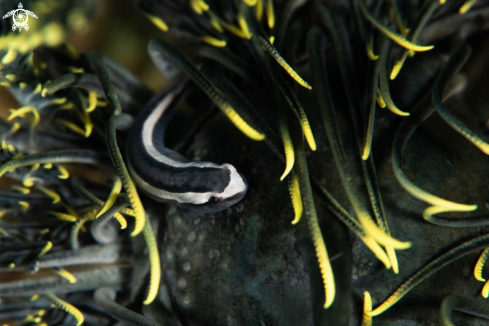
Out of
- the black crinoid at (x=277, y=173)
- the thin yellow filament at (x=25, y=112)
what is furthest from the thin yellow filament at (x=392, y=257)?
the thin yellow filament at (x=25, y=112)

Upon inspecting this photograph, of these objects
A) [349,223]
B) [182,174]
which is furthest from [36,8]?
[349,223]

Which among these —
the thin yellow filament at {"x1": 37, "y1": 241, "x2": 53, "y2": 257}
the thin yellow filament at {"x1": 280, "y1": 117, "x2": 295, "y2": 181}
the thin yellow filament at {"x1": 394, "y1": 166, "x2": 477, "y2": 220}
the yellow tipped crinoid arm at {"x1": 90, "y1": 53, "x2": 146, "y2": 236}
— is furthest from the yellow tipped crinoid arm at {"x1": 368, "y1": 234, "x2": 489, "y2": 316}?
the thin yellow filament at {"x1": 37, "y1": 241, "x2": 53, "y2": 257}

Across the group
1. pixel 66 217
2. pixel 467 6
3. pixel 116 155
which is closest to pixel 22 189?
pixel 66 217

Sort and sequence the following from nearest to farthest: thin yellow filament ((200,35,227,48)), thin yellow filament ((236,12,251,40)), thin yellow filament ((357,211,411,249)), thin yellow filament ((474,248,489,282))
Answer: thin yellow filament ((357,211,411,249)) < thin yellow filament ((474,248,489,282)) < thin yellow filament ((236,12,251,40)) < thin yellow filament ((200,35,227,48))

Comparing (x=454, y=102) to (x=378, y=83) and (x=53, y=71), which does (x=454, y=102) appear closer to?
(x=378, y=83)

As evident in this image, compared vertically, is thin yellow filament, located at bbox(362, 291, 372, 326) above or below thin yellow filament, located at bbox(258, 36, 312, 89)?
below

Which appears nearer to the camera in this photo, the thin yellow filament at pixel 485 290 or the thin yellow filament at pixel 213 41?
the thin yellow filament at pixel 485 290

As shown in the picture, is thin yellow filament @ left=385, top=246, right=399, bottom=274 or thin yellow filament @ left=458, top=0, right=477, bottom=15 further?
thin yellow filament @ left=458, top=0, right=477, bottom=15

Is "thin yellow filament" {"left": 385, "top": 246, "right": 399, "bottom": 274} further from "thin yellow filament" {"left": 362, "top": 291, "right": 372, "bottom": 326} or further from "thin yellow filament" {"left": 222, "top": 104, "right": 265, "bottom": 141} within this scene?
"thin yellow filament" {"left": 222, "top": 104, "right": 265, "bottom": 141}

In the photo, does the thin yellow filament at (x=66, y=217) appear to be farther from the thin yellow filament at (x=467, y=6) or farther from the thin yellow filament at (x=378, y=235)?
the thin yellow filament at (x=467, y=6)
